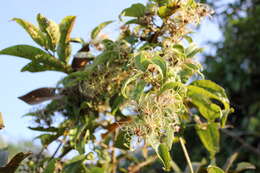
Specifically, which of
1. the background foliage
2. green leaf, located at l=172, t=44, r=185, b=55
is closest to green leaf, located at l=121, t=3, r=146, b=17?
the background foliage

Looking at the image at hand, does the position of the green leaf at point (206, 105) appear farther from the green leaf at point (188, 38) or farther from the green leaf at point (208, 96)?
the green leaf at point (188, 38)

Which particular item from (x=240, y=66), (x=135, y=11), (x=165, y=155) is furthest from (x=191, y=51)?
(x=240, y=66)

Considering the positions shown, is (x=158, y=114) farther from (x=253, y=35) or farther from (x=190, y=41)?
(x=253, y=35)

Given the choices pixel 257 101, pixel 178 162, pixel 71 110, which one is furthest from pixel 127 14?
pixel 257 101

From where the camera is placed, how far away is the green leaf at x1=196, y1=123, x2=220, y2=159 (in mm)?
865

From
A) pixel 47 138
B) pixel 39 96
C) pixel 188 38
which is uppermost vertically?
pixel 188 38

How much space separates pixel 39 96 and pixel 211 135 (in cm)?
44

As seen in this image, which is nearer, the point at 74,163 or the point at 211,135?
the point at 74,163

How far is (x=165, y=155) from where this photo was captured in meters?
0.59

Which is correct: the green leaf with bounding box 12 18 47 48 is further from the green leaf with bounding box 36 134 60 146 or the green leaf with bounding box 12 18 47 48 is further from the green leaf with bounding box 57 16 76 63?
the green leaf with bounding box 36 134 60 146

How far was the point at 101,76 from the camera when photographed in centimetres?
77

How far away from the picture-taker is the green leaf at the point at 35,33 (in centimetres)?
81

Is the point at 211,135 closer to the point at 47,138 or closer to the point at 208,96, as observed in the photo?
the point at 208,96

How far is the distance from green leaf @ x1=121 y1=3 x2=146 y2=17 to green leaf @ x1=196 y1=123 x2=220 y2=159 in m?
0.33
